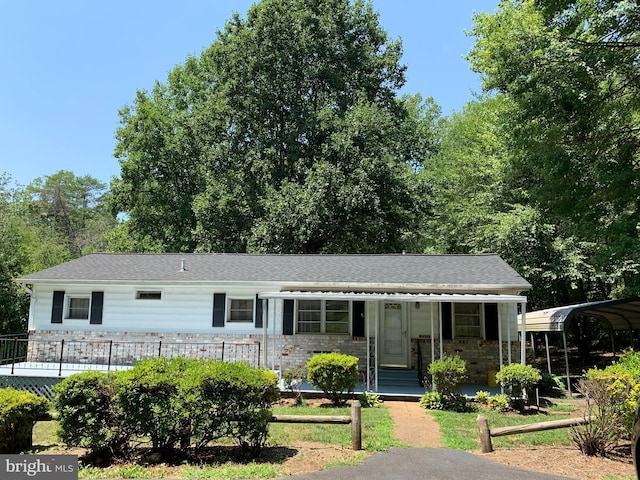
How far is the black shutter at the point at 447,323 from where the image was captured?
1364 cm

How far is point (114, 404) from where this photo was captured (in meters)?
6.88

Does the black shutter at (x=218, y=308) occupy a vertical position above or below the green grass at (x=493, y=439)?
above

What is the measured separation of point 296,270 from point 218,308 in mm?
2773

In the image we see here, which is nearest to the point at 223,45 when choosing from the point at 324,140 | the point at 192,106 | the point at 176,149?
the point at 192,106

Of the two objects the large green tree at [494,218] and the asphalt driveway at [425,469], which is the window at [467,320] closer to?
the large green tree at [494,218]

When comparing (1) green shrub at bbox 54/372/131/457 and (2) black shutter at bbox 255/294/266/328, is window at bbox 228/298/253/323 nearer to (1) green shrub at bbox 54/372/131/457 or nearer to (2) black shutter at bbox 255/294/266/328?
(2) black shutter at bbox 255/294/266/328

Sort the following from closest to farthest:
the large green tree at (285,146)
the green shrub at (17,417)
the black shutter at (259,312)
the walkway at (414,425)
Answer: the green shrub at (17,417), the walkway at (414,425), the black shutter at (259,312), the large green tree at (285,146)

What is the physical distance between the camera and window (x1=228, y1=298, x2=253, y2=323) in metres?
14.7

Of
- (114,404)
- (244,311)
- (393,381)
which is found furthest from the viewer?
(244,311)

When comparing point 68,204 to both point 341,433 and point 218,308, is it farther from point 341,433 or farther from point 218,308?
point 341,433

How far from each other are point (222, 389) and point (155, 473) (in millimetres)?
1350

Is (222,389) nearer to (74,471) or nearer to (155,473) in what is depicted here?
(155,473)

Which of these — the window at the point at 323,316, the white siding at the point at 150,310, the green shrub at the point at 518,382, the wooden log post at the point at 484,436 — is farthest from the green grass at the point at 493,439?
the white siding at the point at 150,310

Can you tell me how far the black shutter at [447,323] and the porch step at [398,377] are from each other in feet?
4.75
